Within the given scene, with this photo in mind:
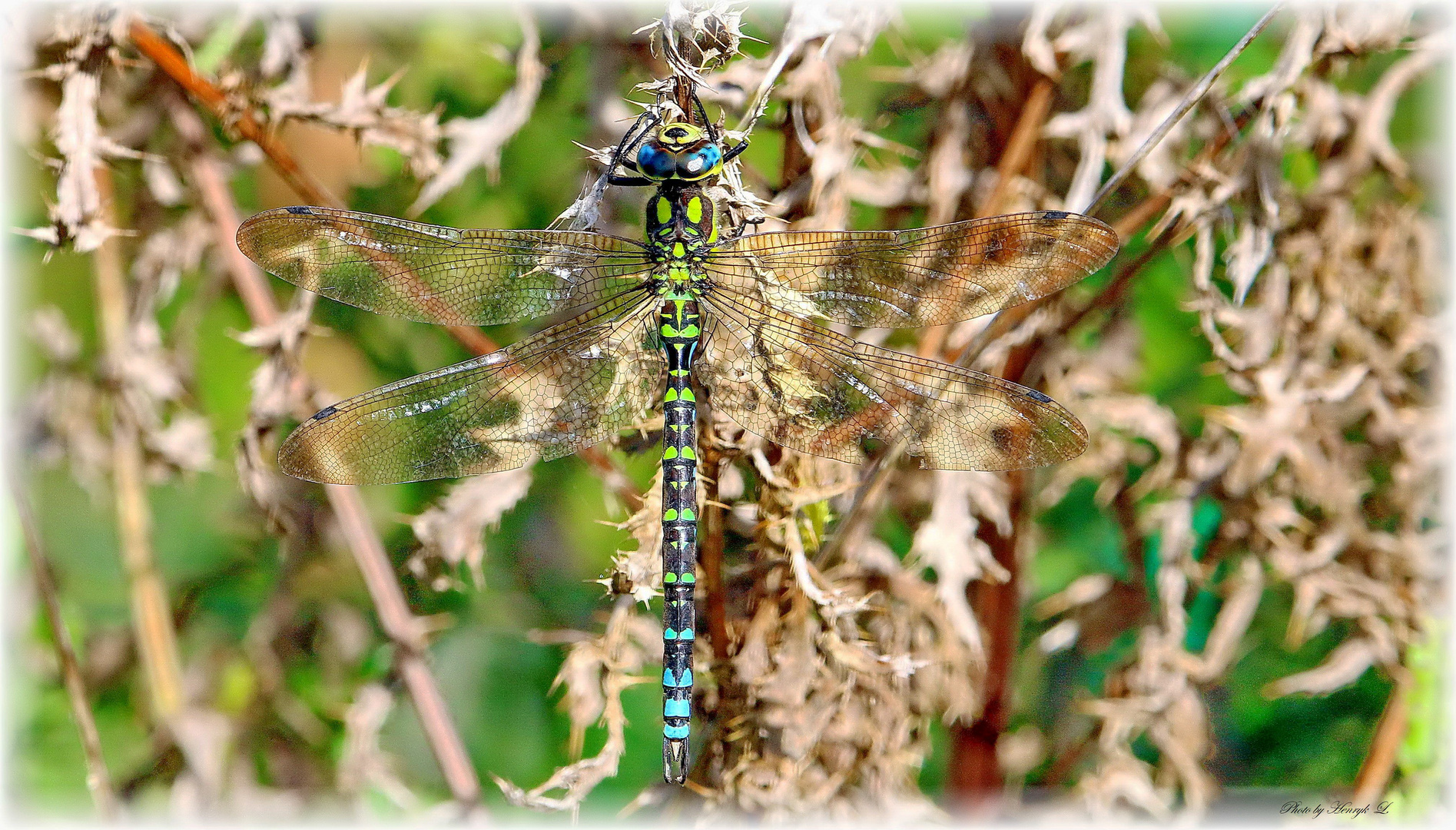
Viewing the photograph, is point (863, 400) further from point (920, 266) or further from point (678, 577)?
point (678, 577)

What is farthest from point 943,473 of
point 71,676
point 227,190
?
point 71,676

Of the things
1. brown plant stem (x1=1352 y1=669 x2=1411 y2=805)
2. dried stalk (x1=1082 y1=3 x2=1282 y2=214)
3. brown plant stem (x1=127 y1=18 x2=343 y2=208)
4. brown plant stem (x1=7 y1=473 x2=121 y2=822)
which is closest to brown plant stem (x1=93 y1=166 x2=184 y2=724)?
brown plant stem (x1=7 y1=473 x2=121 y2=822)

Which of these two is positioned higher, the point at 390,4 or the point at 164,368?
the point at 390,4

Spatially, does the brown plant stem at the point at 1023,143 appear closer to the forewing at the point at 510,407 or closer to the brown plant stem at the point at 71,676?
the forewing at the point at 510,407

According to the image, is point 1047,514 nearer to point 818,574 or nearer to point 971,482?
point 971,482

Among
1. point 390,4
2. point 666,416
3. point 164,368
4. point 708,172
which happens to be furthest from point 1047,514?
point 164,368

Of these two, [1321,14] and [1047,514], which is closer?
[1321,14]

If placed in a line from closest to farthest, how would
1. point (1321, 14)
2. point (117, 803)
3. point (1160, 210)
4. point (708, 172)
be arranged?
point (708, 172), point (1321, 14), point (1160, 210), point (117, 803)

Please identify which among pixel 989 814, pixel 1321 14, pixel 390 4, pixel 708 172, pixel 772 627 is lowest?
pixel 989 814
